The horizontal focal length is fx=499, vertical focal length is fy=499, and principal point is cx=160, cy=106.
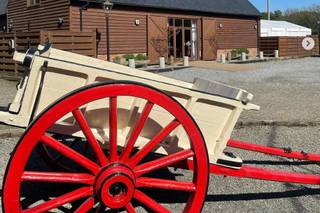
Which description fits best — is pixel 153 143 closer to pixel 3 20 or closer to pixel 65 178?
pixel 65 178

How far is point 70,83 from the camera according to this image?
3.86 m

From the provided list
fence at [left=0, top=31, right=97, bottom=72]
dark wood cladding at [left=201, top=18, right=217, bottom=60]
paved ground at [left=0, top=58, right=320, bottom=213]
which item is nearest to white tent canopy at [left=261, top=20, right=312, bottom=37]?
dark wood cladding at [left=201, top=18, right=217, bottom=60]

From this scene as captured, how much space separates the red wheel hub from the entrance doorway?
29455 mm

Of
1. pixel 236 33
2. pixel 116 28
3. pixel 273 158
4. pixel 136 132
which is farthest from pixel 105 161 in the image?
pixel 236 33

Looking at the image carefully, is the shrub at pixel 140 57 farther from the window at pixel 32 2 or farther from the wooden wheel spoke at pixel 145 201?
the wooden wheel spoke at pixel 145 201

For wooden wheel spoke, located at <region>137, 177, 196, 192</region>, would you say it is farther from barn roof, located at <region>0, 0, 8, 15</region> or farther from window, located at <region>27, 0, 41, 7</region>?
barn roof, located at <region>0, 0, 8, 15</region>

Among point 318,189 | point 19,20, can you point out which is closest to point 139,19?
point 19,20

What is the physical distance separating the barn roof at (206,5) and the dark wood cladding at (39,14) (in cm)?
311

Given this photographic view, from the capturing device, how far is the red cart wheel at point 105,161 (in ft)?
10.8

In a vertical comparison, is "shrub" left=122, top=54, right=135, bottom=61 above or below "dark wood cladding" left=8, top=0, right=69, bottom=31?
below

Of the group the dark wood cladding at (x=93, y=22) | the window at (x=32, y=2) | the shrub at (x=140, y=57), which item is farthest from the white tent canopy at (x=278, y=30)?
the window at (x=32, y=2)

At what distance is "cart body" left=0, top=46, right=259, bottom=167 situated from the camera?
3762mm

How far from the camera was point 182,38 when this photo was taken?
111 feet

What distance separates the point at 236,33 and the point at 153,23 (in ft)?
30.7
